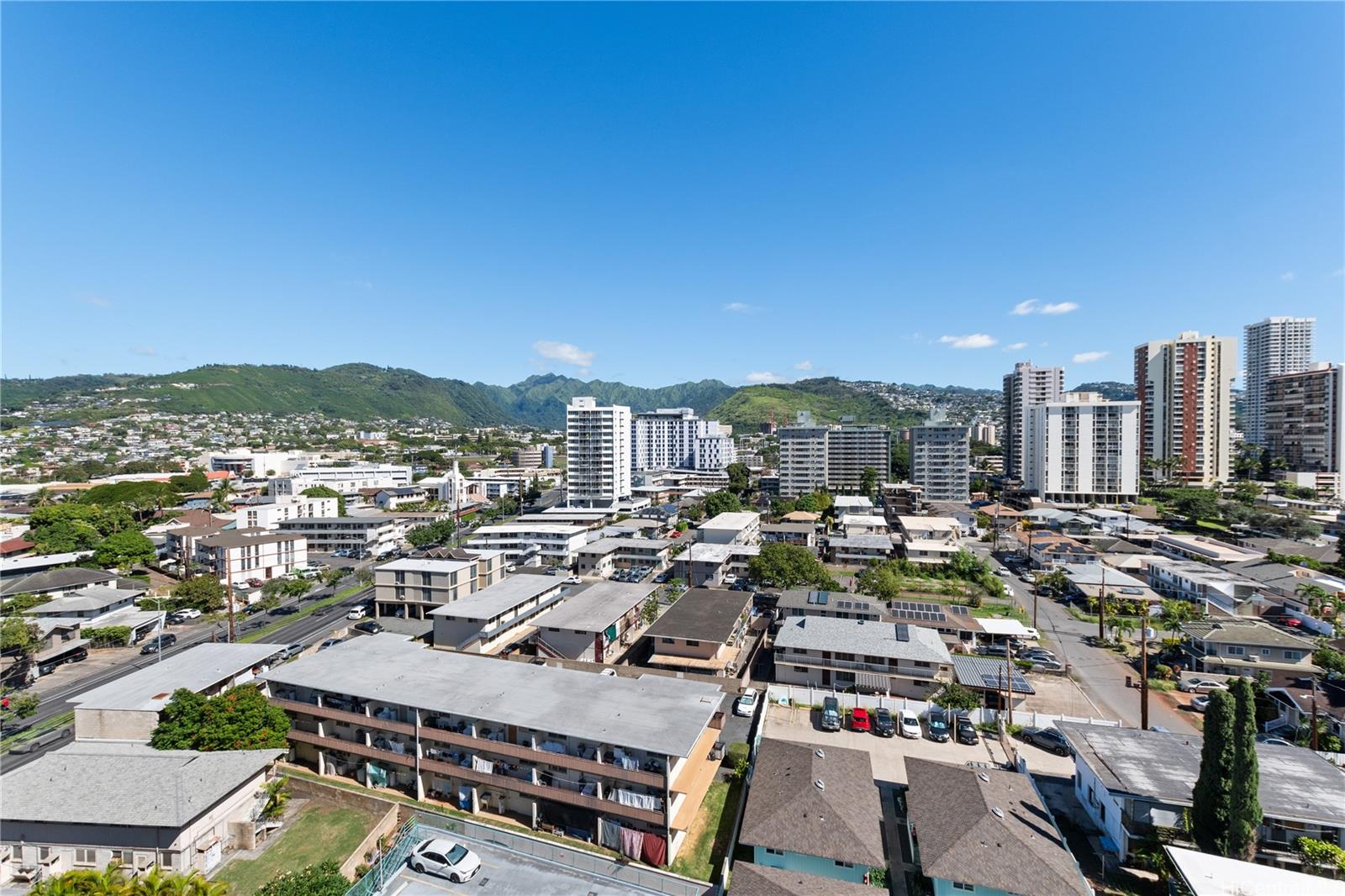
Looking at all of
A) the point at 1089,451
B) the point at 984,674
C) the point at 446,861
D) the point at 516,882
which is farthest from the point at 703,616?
the point at 1089,451

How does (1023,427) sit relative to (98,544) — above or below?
above

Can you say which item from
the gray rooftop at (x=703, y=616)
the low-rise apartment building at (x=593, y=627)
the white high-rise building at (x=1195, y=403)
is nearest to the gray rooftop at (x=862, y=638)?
the gray rooftop at (x=703, y=616)

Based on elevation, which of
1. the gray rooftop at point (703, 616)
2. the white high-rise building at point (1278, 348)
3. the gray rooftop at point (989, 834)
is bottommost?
the gray rooftop at point (989, 834)

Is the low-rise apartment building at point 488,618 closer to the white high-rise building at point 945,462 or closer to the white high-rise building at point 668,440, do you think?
the white high-rise building at point 945,462

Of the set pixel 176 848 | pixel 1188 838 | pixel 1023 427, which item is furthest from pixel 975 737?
pixel 1023 427

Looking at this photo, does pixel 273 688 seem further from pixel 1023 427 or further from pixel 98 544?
pixel 1023 427

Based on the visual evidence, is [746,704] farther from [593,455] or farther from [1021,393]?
[1021,393]
